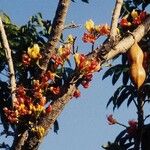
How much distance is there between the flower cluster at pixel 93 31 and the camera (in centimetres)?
260

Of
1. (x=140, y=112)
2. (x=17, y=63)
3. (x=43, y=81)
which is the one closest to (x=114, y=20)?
(x=43, y=81)

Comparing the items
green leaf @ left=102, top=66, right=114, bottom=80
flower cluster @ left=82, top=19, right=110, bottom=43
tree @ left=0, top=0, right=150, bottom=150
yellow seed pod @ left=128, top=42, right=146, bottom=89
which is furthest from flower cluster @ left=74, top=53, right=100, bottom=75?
green leaf @ left=102, top=66, right=114, bottom=80

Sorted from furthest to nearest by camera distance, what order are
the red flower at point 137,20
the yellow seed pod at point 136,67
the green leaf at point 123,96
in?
the green leaf at point 123,96
the red flower at point 137,20
the yellow seed pod at point 136,67

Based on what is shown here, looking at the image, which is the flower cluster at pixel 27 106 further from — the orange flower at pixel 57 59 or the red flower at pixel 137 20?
the red flower at pixel 137 20

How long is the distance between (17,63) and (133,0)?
6.74 feet

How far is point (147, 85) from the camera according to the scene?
4629mm

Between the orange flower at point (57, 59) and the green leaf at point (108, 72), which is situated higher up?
the green leaf at point (108, 72)

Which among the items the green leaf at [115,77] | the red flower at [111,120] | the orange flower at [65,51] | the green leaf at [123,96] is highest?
the green leaf at [115,77]

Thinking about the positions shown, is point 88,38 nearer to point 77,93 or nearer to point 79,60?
point 79,60

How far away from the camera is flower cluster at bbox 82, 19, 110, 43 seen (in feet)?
8.54

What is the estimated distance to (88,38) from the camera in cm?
260

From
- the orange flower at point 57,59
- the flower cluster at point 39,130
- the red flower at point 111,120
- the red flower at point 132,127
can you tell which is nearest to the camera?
the flower cluster at point 39,130

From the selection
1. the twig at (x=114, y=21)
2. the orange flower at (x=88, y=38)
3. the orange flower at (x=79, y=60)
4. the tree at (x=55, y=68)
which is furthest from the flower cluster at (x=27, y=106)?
the twig at (x=114, y=21)

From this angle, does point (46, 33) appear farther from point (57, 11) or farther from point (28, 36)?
point (57, 11)
